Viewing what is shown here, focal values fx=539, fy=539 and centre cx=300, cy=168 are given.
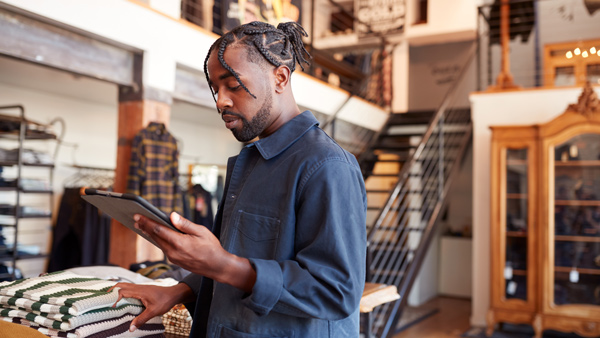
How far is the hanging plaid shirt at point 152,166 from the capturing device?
391 cm

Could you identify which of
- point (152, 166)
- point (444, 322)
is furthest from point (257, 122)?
point (444, 322)

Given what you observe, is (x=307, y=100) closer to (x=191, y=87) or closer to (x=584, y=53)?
(x=191, y=87)

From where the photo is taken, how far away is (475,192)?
20.1 ft

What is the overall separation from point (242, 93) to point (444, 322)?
19.7 ft

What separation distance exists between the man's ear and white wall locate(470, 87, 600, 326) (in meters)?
5.45

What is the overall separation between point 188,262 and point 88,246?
457cm

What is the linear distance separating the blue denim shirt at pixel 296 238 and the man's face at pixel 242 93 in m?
0.04

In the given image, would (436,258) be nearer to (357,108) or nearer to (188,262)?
(357,108)

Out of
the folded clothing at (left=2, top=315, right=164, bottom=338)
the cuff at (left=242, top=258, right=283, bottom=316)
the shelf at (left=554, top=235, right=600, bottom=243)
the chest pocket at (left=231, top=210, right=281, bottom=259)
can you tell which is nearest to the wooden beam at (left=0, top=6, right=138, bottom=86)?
the folded clothing at (left=2, top=315, right=164, bottom=338)

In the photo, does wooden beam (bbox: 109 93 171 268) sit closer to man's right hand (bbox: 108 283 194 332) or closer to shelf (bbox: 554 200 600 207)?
man's right hand (bbox: 108 283 194 332)

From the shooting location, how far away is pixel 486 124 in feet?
20.1

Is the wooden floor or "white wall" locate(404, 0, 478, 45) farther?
"white wall" locate(404, 0, 478, 45)

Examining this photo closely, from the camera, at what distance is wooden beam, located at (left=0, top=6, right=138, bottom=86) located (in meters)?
3.12

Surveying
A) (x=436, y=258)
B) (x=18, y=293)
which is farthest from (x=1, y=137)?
(x=436, y=258)
